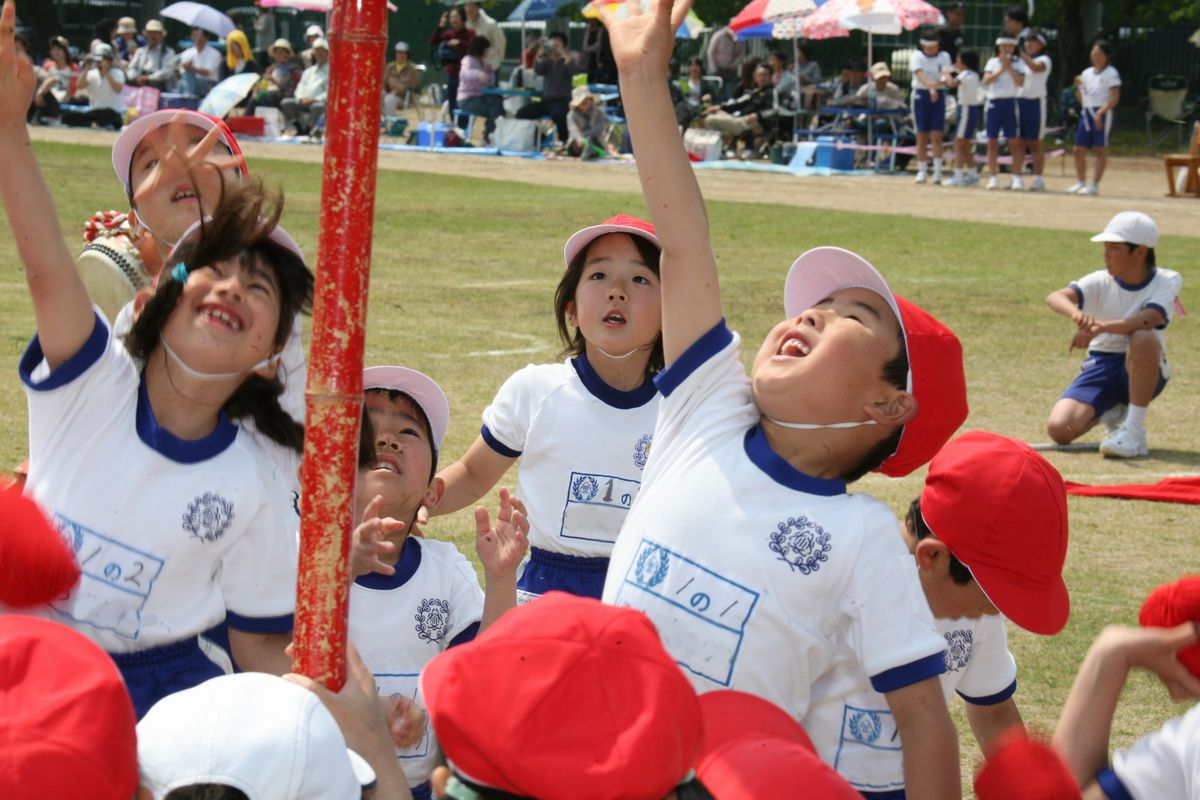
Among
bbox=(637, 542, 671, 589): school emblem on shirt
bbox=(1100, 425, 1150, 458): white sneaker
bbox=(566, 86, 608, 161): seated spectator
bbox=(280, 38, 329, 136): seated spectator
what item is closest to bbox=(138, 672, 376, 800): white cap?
bbox=(637, 542, 671, 589): school emblem on shirt

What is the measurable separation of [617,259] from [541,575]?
87cm

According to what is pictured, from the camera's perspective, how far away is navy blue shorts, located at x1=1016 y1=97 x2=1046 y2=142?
2122cm

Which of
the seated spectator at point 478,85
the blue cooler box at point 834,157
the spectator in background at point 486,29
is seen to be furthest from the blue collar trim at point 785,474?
the spectator in background at point 486,29

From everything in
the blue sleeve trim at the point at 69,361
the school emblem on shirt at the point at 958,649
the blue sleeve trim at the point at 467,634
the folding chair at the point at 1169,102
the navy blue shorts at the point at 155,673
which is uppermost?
the blue sleeve trim at the point at 69,361

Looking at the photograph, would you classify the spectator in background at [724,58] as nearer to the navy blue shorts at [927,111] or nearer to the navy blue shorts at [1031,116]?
the navy blue shorts at [927,111]

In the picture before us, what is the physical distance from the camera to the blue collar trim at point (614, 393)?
4.20 metres

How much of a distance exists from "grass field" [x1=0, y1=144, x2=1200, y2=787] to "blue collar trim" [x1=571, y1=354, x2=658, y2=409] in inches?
48.1

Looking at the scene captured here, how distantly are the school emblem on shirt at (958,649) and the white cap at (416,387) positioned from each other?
1.32 meters

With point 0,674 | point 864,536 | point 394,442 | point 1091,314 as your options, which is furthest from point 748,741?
point 1091,314

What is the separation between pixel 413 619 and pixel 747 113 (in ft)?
79.4

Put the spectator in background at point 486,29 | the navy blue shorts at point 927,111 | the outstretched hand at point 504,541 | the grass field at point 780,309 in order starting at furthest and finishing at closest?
the spectator in background at point 486,29
the navy blue shorts at point 927,111
the grass field at point 780,309
the outstretched hand at point 504,541

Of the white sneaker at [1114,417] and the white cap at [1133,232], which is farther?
the white cap at [1133,232]

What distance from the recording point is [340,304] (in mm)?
1960

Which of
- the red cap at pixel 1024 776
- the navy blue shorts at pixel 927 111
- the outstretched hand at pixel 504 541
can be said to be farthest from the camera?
the navy blue shorts at pixel 927 111
